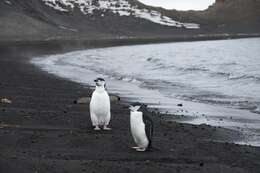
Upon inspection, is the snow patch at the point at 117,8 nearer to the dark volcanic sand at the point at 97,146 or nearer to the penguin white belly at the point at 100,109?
the dark volcanic sand at the point at 97,146

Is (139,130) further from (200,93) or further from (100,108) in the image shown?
(200,93)

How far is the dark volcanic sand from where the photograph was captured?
314 inches

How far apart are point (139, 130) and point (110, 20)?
75.5 meters

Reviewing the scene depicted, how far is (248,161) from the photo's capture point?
8.85 meters

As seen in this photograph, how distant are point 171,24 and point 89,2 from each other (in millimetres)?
12847

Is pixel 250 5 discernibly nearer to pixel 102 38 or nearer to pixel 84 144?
pixel 102 38

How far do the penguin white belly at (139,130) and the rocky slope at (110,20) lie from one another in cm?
4747

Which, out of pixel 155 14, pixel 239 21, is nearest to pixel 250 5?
pixel 239 21

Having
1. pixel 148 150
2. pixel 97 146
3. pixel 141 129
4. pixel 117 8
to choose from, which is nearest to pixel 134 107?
pixel 141 129

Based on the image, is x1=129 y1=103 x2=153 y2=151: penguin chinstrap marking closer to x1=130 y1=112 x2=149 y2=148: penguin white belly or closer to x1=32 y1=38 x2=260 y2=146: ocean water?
x1=130 y1=112 x2=149 y2=148: penguin white belly

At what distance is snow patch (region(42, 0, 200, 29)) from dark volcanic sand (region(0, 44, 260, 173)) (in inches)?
2824

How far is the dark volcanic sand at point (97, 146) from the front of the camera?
26.2 ft

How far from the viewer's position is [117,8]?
303 feet

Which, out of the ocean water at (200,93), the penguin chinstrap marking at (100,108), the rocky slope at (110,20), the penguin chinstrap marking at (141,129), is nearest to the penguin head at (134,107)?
the penguin chinstrap marking at (141,129)
